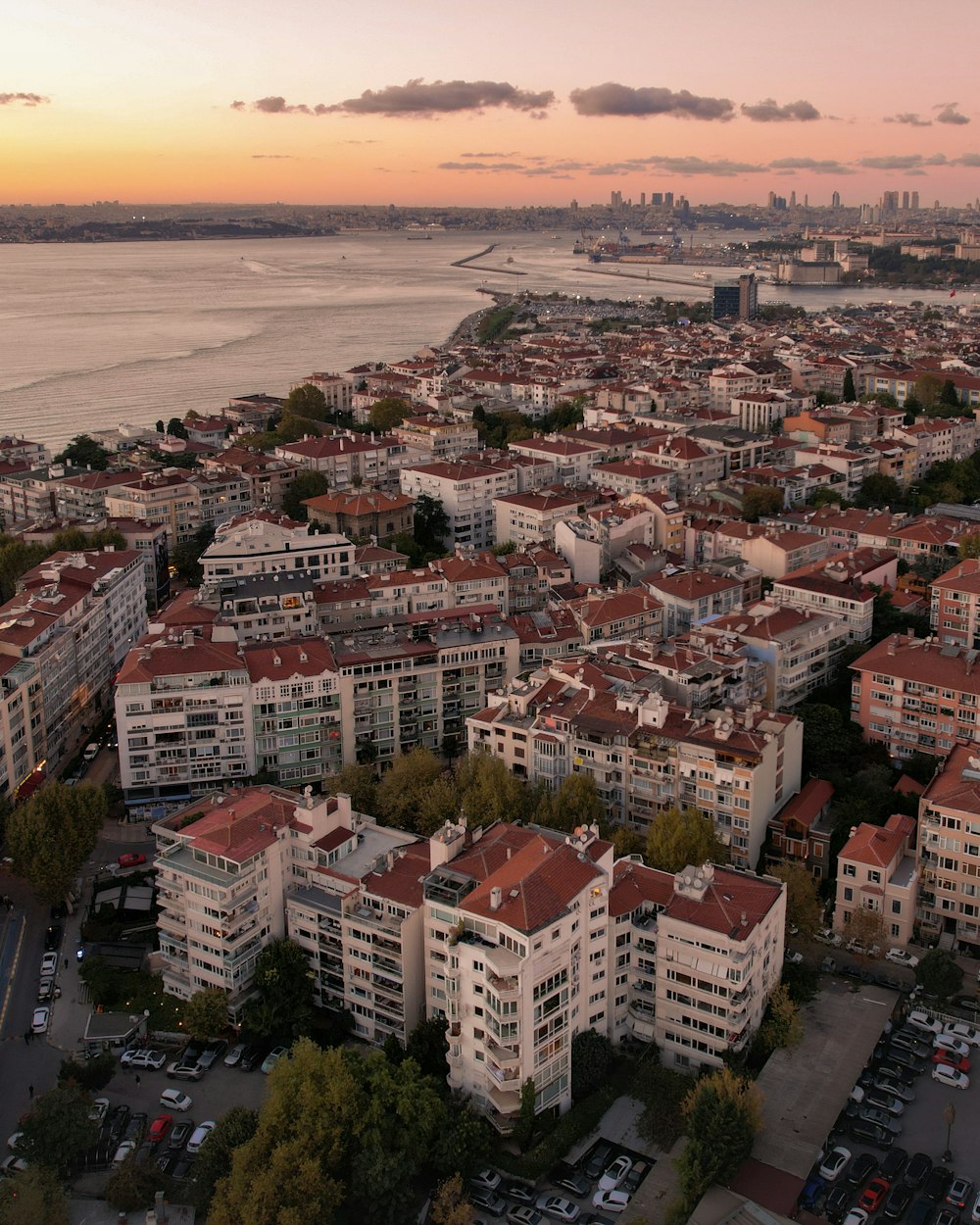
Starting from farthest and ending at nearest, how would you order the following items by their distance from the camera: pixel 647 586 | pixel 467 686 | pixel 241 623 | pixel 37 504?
pixel 37 504, pixel 647 586, pixel 241 623, pixel 467 686

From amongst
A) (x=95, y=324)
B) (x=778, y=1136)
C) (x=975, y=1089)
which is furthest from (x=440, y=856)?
(x=95, y=324)

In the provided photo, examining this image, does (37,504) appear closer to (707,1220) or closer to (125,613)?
(125,613)

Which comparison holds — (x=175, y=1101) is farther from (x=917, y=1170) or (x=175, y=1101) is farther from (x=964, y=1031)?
(x=964, y=1031)

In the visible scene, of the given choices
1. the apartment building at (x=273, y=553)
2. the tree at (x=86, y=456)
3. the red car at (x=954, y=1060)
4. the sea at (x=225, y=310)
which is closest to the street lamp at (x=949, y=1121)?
the red car at (x=954, y=1060)

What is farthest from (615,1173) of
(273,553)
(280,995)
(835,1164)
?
(273,553)

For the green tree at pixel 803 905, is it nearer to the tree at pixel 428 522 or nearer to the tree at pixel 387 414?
the tree at pixel 428 522

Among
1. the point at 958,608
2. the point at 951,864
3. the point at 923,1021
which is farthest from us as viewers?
the point at 958,608
